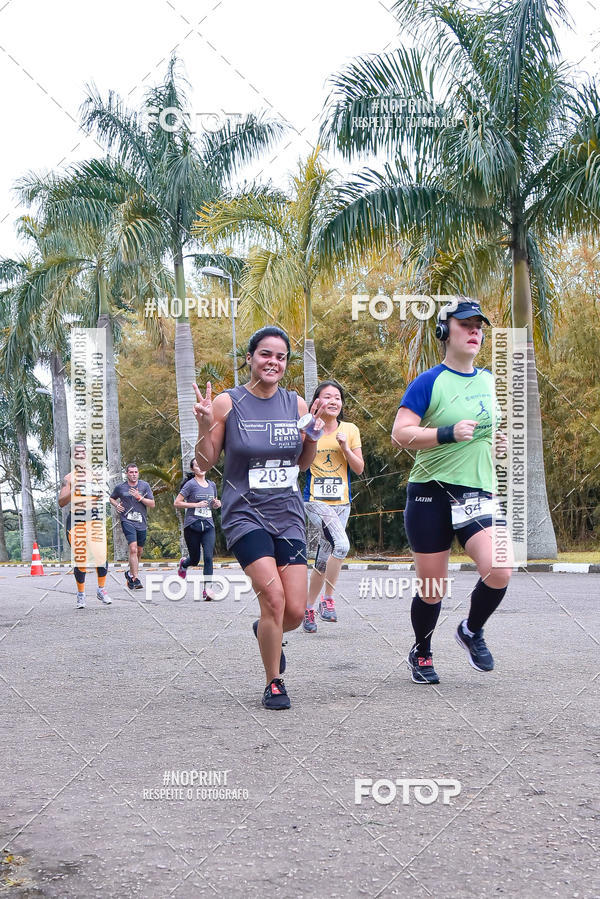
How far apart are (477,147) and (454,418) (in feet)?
37.2

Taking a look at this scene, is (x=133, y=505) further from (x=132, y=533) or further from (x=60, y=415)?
(x=60, y=415)

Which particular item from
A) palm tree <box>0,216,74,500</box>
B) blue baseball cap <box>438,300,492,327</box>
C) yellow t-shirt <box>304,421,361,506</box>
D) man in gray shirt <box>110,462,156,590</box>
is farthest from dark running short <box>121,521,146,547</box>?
palm tree <box>0,216,74,500</box>

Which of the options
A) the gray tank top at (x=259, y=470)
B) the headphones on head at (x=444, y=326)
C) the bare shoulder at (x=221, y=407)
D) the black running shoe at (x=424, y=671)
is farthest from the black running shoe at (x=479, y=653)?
the bare shoulder at (x=221, y=407)

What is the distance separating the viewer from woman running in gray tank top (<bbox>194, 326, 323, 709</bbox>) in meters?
4.86

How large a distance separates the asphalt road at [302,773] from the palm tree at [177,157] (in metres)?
16.3

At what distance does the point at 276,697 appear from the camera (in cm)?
479

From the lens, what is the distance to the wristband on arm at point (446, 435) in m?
4.67

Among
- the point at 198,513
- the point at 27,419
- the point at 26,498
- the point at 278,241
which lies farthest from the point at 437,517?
the point at 26,498

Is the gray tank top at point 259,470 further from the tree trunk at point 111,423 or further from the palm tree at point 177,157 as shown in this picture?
the tree trunk at point 111,423

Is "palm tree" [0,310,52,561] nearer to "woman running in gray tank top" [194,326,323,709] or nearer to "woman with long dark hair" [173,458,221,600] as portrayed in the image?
"woman with long dark hair" [173,458,221,600]

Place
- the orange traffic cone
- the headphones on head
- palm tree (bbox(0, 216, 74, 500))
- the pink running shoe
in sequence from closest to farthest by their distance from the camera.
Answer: the headphones on head → the pink running shoe → the orange traffic cone → palm tree (bbox(0, 216, 74, 500))

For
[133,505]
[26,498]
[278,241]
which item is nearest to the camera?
[133,505]

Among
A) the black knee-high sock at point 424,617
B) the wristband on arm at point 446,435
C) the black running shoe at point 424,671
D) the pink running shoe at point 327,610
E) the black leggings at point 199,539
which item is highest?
the wristband on arm at point 446,435

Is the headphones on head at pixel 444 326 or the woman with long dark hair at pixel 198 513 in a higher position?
the headphones on head at pixel 444 326
